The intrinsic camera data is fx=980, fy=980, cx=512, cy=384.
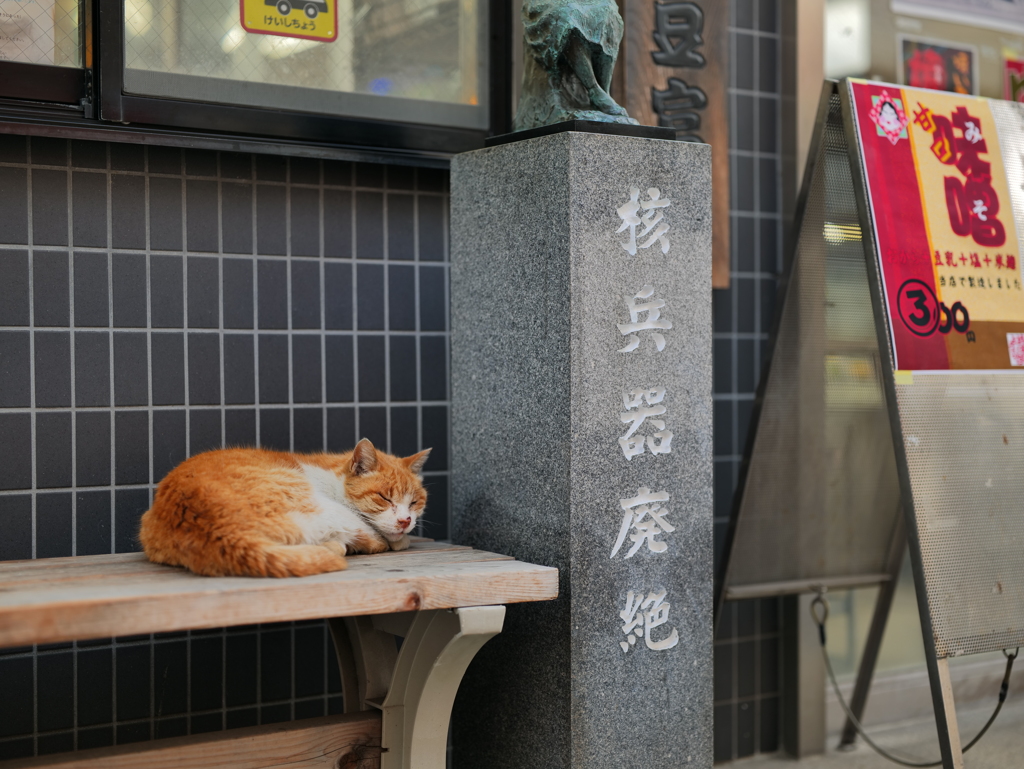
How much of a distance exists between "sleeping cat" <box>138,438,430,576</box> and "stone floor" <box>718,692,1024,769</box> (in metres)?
1.68

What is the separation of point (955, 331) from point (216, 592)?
1.80 m

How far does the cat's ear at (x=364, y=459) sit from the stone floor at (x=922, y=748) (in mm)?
1743

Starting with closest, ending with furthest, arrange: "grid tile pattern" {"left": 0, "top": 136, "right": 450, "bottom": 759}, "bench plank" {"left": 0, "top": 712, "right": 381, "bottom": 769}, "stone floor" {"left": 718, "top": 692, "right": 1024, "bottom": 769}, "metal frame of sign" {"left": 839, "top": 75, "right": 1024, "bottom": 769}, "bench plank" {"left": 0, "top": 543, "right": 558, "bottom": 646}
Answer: "bench plank" {"left": 0, "top": 543, "right": 558, "bottom": 646} < "bench plank" {"left": 0, "top": 712, "right": 381, "bottom": 769} < "metal frame of sign" {"left": 839, "top": 75, "right": 1024, "bottom": 769} < "grid tile pattern" {"left": 0, "top": 136, "right": 450, "bottom": 759} < "stone floor" {"left": 718, "top": 692, "right": 1024, "bottom": 769}

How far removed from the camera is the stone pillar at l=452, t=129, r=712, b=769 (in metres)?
2.02

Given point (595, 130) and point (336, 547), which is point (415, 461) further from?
point (595, 130)

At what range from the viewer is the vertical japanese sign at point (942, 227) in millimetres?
2342

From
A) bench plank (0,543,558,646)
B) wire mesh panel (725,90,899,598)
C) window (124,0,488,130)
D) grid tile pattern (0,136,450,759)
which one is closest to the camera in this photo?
bench plank (0,543,558,646)

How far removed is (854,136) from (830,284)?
50 centimetres

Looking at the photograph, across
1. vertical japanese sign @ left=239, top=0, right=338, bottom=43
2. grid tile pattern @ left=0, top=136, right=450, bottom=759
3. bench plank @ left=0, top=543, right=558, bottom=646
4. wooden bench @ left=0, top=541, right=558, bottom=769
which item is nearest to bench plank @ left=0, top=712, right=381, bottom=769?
wooden bench @ left=0, top=541, right=558, bottom=769

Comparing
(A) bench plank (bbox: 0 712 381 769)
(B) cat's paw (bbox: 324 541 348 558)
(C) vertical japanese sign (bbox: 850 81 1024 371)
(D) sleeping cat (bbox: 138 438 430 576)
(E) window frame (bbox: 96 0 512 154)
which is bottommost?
(A) bench plank (bbox: 0 712 381 769)

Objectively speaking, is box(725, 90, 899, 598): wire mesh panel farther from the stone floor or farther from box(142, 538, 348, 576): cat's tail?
box(142, 538, 348, 576): cat's tail

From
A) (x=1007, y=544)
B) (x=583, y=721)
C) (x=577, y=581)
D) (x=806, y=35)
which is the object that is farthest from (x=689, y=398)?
(x=806, y=35)

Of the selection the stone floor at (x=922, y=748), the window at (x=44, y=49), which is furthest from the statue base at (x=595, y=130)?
the stone floor at (x=922, y=748)

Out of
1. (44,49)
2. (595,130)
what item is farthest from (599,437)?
(44,49)
